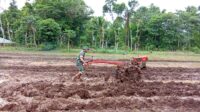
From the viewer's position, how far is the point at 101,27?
53.7 metres

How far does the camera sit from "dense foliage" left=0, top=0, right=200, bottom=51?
158 feet

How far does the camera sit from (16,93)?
12422 millimetres

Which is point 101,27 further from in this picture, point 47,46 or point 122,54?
point 122,54

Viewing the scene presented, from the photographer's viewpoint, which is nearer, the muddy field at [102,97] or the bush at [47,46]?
the muddy field at [102,97]

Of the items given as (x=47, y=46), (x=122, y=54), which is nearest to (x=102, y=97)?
(x=122, y=54)

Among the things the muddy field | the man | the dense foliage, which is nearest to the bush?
the dense foliage

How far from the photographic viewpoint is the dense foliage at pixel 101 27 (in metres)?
48.2

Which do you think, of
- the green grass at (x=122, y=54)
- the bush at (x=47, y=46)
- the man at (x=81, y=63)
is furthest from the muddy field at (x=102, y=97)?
the bush at (x=47, y=46)

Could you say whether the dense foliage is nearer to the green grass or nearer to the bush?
the bush

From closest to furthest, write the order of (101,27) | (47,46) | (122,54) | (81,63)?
1. (81,63)
2. (122,54)
3. (47,46)
4. (101,27)

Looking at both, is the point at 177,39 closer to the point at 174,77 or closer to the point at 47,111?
the point at 174,77

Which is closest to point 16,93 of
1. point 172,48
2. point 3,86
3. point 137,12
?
point 3,86

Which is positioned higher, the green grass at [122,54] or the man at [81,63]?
the man at [81,63]

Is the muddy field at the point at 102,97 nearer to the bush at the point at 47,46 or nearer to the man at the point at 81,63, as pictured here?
the man at the point at 81,63
